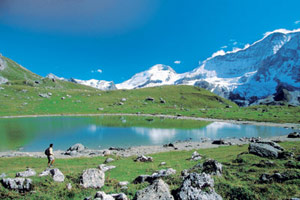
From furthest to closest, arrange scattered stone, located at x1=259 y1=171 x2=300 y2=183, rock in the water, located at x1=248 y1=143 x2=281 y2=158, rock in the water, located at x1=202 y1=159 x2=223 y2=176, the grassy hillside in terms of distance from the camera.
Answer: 1. the grassy hillside
2. rock in the water, located at x1=248 y1=143 x2=281 y2=158
3. rock in the water, located at x1=202 y1=159 x2=223 y2=176
4. scattered stone, located at x1=259 y1=171 x2=300 y2=183

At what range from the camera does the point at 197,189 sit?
10383mm

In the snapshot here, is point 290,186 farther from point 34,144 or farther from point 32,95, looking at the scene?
point 32,95

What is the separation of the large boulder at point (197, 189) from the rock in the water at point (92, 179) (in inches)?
241

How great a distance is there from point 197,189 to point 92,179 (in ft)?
25.0

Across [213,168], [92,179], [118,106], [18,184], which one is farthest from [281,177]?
[118,106]

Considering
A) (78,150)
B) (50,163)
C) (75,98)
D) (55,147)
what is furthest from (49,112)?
(50,163)

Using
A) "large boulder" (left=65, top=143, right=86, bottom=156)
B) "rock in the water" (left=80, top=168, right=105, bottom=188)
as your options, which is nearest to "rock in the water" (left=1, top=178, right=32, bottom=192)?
"rock in the water" (left=80, top=168, right=105, bottom=188)

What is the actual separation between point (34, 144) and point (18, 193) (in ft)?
111

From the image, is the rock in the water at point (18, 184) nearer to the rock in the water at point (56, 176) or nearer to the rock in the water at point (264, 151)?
the rock in the water at point (56, 176)

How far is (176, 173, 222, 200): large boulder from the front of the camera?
9938mm

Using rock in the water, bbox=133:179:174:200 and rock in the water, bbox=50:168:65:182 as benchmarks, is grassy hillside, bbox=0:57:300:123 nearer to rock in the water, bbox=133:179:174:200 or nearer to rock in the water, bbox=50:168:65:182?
rock in the water, bbox=133:179:174:200

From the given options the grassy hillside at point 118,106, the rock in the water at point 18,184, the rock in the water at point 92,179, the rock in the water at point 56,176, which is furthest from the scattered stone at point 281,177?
the grassy hillside at point 118,106

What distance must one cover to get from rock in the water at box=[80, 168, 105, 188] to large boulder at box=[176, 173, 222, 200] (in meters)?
6.13

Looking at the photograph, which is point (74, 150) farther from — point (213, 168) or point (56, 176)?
point (213, 168)
